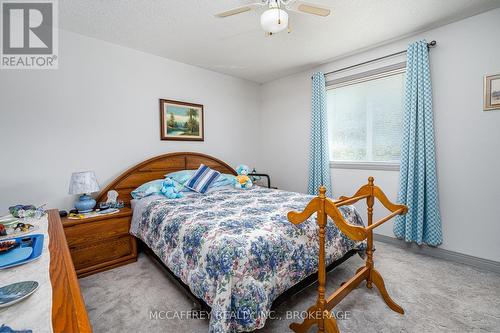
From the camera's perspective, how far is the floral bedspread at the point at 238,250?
1292mm

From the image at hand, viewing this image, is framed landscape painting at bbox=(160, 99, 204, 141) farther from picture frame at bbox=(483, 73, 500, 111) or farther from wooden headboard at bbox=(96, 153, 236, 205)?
picture frame at bbox=(483, 73, 500, 111)

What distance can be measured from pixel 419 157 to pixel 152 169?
3343mm

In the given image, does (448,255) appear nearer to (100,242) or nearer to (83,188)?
(100,242)

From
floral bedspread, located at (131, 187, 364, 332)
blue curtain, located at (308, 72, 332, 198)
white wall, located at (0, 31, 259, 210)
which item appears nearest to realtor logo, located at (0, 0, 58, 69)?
white wall, located at (0, 31, 259, 210)

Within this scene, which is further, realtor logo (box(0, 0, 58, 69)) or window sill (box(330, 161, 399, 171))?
window sill (box(330, 161, 399, 171))

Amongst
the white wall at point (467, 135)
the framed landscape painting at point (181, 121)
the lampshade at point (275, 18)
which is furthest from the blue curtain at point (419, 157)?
the framed landscape painting at point (181, 121)

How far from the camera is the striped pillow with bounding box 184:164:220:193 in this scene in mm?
3029

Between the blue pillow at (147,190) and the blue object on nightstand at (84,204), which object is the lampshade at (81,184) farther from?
the blue pillow at (147,190)

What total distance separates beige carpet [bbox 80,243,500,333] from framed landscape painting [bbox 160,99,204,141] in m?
1.82

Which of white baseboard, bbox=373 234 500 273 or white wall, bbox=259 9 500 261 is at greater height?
white wall, bbox=259 9 500 261

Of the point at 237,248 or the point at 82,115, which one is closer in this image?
the point at 237,248

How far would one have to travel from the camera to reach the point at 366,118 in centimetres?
322

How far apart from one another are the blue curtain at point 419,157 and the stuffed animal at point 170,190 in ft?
8.92

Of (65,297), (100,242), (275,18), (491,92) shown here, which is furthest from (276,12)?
(100,242)
